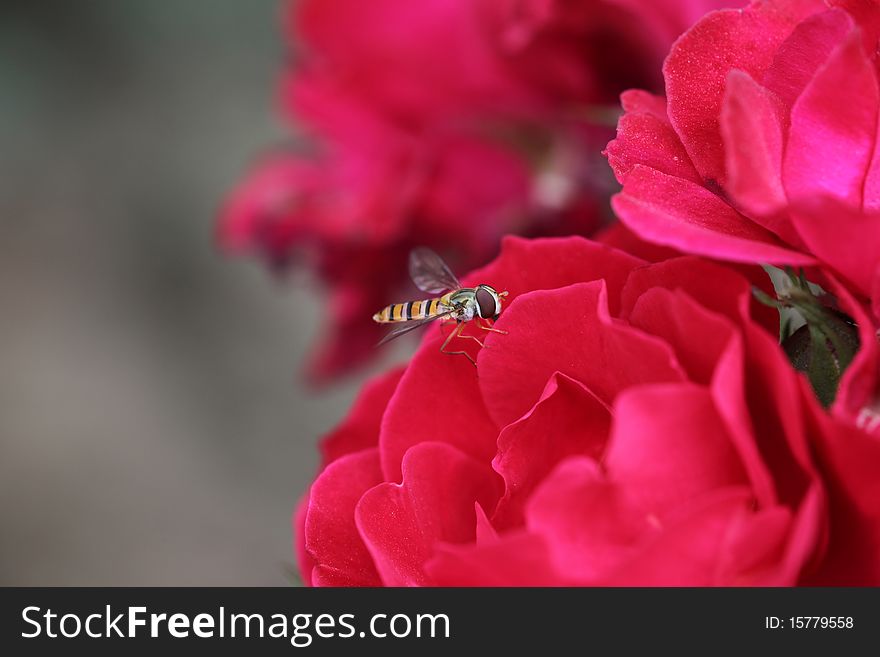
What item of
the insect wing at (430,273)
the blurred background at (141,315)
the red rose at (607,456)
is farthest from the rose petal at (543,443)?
the blurred background at (141,315)

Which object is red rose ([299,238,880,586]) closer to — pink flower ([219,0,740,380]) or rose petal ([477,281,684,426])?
rose petal ([477,281,684,426])

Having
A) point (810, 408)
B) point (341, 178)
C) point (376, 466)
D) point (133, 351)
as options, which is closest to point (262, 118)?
point (133, 351)

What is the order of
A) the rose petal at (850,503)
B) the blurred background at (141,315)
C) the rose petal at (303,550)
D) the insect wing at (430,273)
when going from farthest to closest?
the blurred background at (141,315), the insect wing at (430,273), the rose petal at (303,550), the rose petal at (850,503)

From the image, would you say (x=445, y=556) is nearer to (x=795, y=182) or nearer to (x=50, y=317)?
(x=795, y=182)

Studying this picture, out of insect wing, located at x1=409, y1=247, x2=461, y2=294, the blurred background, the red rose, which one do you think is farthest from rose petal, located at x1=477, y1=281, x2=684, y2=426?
the blurred background

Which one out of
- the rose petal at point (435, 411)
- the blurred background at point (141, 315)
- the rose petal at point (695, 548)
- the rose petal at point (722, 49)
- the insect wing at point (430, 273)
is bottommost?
the rose petal at point (695, 548)

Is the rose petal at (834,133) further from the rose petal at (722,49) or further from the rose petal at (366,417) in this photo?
the rose petal at (366,417)

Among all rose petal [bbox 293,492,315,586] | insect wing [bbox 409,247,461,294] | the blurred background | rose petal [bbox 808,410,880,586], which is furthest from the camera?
the blurred background
